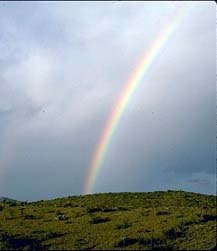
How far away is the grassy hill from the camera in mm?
38281

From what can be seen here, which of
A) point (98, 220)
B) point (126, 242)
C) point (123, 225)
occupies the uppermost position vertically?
point (98, 220)

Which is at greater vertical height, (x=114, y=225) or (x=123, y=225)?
(x=114, y=225)

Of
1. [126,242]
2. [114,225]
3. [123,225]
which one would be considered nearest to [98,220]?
[114,225]

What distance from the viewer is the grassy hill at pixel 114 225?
1507 inches

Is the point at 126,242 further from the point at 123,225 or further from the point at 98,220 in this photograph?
the point at 98,220

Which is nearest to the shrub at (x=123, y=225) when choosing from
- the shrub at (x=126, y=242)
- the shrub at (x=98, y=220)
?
the shrub at (x=98, y=220)

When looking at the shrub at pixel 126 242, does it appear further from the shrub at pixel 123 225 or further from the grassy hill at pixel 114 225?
the shrub at pixel 123 225

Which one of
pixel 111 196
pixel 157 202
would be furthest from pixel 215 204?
pixel 111 196

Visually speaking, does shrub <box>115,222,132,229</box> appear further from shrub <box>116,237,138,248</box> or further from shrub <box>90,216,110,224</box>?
shrub <box>116,237,138,248</box>

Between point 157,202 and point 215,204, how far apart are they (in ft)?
21.6

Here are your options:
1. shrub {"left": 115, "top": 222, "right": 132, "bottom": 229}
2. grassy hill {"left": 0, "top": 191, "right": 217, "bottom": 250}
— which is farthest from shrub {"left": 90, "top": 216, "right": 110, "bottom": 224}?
shrub {"left": 115, "top": 222, "right": 132, "bottom": 229}

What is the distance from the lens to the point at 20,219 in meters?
49.4

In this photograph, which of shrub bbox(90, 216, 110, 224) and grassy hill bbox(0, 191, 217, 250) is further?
shrub bbox(90, 216, 110, 224)

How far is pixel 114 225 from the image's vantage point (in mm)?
43344
